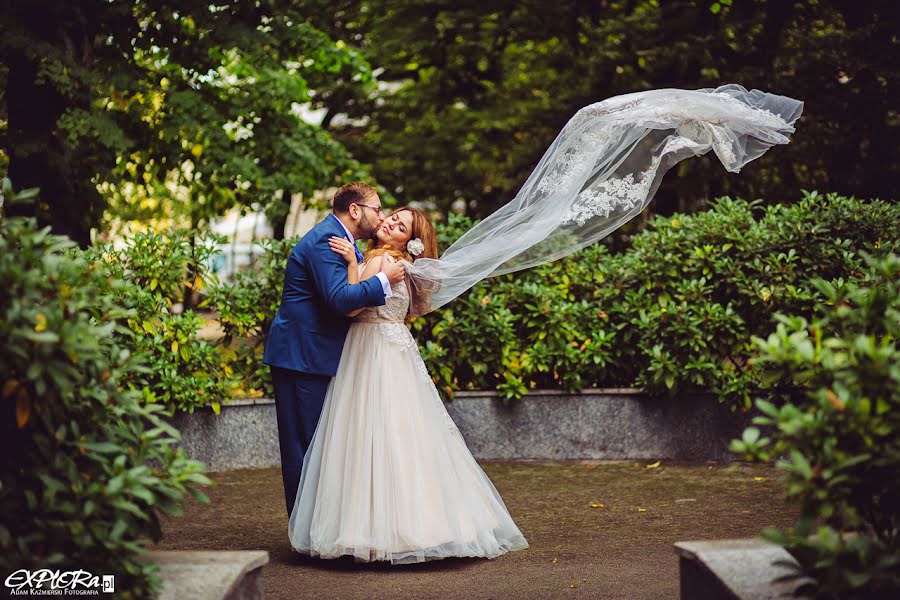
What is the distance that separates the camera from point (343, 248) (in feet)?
19.0

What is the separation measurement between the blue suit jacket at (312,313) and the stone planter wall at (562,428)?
109 inches

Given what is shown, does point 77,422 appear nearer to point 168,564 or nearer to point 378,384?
point 168,564

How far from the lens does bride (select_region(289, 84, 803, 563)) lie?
18.1 feet

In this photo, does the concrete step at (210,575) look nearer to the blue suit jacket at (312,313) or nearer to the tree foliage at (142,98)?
the blue suit jacket at (312,313)

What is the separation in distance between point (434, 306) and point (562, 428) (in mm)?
3004

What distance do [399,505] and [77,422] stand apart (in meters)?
2.33

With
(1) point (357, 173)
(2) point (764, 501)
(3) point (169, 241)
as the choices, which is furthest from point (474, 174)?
(2) point (764, 501)

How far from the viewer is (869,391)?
329cm

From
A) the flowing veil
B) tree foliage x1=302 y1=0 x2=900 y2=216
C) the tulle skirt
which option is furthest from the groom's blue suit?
tree foliage x1=302 y1=0 x2=900 y2=216

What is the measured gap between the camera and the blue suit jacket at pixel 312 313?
5.78 m

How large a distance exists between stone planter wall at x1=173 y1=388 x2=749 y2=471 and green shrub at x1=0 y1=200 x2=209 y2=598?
4.94 meters

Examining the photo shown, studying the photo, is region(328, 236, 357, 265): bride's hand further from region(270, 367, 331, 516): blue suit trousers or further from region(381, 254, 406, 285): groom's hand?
region(270, 367, 331, 516): blue suit trousers

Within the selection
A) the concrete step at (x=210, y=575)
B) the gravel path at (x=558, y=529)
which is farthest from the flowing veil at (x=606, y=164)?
the concrete step at (x=210, y=575)

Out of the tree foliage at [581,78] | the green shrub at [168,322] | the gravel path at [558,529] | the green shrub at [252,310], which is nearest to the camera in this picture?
the gravel path at [558,529]
